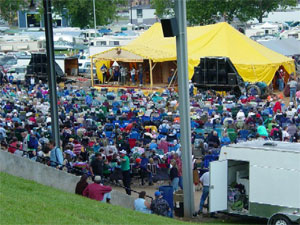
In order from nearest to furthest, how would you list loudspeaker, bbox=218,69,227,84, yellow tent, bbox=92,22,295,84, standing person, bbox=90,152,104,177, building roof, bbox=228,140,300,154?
building roof, bbox=228,140,300,154, standing person, bbox=90,152,104,177, loudspeaker, bbox=218,69,227,84, yellow tent, bbox=92,22,295,84

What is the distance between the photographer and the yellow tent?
39.4m

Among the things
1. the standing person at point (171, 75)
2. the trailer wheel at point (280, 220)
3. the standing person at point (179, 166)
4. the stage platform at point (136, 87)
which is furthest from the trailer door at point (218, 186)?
the standing person at point (171, 75)

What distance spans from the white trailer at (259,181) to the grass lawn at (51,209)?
24.9 inches

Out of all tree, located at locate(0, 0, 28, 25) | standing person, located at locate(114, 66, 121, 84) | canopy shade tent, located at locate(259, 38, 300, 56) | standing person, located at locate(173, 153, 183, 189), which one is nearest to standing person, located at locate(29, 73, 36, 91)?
standing person, located at locate(114, 66, 121, 84)

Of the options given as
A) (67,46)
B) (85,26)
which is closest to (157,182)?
A: (67,46)

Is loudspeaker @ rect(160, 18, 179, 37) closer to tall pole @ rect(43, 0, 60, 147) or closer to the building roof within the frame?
the building roof

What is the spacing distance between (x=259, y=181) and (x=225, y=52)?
26.8m

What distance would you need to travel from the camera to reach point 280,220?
14320mm

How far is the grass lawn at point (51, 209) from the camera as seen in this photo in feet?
38.0

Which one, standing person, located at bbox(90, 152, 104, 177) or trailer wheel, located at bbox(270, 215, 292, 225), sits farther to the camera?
standing person, located at bbox(90, 152, 104, 177)

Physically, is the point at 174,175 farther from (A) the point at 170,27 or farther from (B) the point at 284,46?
(B) the point at 284,46

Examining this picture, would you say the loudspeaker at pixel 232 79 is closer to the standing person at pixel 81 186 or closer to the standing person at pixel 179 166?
the standing person at pixel 179 166

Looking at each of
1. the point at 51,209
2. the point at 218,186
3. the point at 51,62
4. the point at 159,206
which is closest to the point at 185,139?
the point at 218,186

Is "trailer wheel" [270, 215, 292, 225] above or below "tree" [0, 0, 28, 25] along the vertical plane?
below
